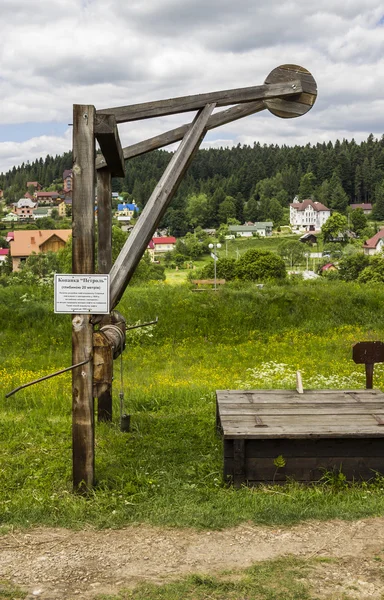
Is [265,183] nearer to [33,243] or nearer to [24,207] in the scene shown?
[33,243]

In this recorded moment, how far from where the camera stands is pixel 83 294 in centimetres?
536

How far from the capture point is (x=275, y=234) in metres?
105

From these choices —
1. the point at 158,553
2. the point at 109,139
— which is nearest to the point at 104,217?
the point at 109,139

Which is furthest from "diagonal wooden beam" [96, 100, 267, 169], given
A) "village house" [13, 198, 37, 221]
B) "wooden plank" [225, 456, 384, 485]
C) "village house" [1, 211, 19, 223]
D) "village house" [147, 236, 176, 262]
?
"village house" [13, 198, 37, 221]

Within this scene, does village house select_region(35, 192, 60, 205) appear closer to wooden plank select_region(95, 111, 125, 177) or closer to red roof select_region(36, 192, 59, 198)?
red roof select_region(36, 192, 59, 198)

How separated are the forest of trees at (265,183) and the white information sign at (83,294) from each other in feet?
312

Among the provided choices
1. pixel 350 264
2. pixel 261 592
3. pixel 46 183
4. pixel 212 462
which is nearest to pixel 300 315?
pixel 212 462

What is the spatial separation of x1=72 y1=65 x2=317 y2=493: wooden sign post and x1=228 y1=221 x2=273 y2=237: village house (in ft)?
297

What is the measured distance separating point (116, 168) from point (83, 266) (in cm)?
179

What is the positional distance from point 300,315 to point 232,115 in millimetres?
10155

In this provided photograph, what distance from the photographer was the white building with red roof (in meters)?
108

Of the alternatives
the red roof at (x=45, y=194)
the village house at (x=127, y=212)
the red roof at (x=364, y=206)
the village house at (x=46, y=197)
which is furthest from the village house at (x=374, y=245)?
the red roof at (x=45, y=194)

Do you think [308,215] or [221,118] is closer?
[221,118]

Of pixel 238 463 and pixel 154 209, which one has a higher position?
pixel 154 209
